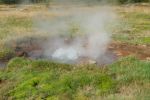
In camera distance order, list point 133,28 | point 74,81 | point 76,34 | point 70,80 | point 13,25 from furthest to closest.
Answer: point 13,25, point 133,28, point 76,34, point 70,80, point 74,81

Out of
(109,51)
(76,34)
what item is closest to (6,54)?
(109,51)

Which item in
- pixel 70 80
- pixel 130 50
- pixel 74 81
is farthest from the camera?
pixel 130 50

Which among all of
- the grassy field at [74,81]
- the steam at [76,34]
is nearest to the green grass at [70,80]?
the grassy field at [74,81]

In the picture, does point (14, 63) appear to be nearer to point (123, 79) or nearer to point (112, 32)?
point (123, 79)

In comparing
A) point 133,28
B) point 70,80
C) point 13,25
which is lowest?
point 13,25

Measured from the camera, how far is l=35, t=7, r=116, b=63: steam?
2387 cm

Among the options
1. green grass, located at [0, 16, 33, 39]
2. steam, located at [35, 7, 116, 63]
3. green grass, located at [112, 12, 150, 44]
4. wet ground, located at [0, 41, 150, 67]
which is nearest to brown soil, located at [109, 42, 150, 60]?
wet ground, located at [0, 41, 150, 67]

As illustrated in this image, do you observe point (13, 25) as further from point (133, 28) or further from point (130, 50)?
point (130, 50)

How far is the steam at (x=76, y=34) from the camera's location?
78.3ft

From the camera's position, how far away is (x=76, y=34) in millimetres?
32281

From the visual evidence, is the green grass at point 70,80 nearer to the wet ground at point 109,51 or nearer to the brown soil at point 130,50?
the wet ground at point 109,51

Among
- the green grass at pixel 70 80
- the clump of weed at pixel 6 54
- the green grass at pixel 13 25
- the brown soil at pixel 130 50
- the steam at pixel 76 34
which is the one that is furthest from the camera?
the green grass at pixel 13 25

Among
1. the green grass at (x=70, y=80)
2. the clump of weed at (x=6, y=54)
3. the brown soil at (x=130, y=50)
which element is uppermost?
the green grass at (x=70, y=80)

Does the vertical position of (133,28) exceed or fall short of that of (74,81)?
it falls short
